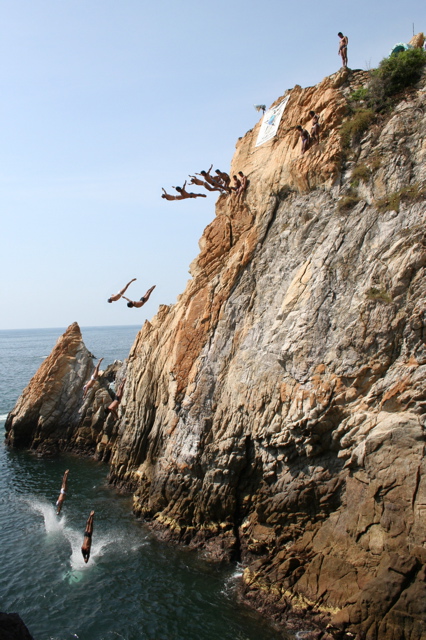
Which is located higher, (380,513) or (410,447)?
(410,447)

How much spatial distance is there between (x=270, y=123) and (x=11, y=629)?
25708mm

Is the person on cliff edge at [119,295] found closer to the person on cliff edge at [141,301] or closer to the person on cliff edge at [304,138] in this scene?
the person on cliff edge at [141,301]

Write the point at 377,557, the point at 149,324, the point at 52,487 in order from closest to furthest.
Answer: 1. the point at 377,557
2. the point at 52,487
3. the point at 149,324

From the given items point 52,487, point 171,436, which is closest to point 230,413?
point 171,436

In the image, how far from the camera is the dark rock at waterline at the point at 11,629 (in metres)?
10.9

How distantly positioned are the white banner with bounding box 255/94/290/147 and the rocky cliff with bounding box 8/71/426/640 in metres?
0.49

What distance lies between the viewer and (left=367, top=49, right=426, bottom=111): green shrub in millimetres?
20047

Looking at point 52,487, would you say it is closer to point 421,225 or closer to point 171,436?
point 171,436

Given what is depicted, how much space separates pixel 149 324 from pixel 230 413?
37.3 ft

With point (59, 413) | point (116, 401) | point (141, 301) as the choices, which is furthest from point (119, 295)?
point (59, 413)

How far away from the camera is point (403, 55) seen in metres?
20.2

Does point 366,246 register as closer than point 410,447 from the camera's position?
No

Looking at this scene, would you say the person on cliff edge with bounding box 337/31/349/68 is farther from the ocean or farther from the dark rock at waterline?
the dark rock at waterline

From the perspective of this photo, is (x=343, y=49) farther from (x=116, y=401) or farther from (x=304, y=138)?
(x=116, y=401)
